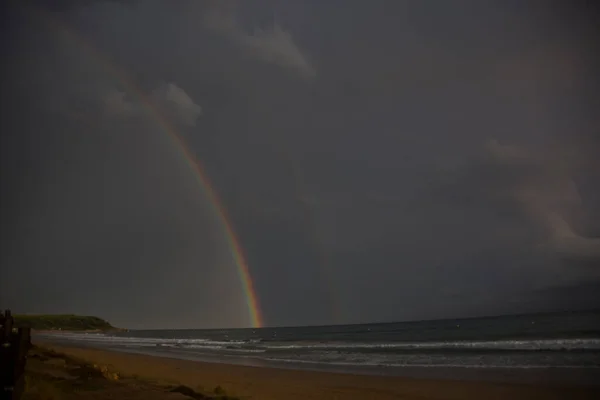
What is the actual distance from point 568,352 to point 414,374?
11.6 meters

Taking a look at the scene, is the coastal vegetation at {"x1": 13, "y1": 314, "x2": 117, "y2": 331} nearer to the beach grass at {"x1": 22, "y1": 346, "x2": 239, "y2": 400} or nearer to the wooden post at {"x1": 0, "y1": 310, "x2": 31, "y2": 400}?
the beach grass at {"x1": 22, "y1": 346, "x2": 239, "y2": 400}

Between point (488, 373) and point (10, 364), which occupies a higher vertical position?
point (10, 364)

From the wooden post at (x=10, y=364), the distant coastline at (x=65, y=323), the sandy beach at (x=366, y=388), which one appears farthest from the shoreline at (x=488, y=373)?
the distant coastline at (x=65, y=323)

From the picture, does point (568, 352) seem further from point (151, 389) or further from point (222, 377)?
point (151, 389)

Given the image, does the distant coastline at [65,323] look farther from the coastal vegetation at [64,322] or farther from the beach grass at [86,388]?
the beach grass at [86,388]

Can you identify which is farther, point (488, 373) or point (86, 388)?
A: point (488, 373)

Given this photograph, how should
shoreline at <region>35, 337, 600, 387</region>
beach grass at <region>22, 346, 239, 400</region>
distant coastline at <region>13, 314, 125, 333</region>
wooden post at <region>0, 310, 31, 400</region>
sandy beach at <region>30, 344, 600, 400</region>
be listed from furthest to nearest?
distant coastline at <region>13, 314, 125, 333</region> < shoreline at <region>35, 337, 600, 387</region> < sandy beach at <region>30, 344, 600, 400</region> < beach grass at <region>22, 346, 239, 400</region> < wooden post at <region>0, 310, 31, 400</region>

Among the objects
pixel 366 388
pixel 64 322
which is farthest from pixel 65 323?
pixel 366 388

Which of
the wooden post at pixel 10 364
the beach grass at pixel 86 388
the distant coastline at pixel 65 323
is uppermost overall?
the wooden post at pixel 10 364

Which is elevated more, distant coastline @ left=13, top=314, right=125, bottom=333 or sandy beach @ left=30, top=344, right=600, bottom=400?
sandy beach @ left=30, top=344, right=600, bottom=400

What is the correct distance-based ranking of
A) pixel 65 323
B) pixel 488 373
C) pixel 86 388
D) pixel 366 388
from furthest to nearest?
1. pixel 65 323
2. pixel 488 373
3. pixel 366 388
4. pixel 86 388

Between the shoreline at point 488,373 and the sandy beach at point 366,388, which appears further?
the shoreline at point 488,373

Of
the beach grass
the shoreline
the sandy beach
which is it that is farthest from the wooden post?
the shoreline

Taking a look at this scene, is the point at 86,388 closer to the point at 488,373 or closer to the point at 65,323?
the point at 488,373
